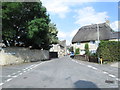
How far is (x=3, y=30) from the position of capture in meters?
20.2

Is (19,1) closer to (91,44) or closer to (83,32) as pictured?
(91,44)

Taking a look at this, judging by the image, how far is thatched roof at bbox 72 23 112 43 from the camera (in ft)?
160

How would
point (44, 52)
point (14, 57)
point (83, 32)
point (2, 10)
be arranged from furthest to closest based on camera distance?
point (83, 32)
point (44, 52)
point (14, 57)
point (2, 10)

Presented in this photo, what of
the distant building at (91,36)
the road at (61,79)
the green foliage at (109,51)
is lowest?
the road at (61,79)

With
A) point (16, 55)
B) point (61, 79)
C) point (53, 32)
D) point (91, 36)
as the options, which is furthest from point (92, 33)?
point (61, 79)

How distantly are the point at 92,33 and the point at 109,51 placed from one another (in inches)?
1096

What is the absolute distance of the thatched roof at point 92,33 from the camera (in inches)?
1920

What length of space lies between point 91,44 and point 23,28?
28732 millimetres

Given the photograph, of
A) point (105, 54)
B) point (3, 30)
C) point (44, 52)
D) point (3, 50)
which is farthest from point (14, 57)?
point (44, 52)

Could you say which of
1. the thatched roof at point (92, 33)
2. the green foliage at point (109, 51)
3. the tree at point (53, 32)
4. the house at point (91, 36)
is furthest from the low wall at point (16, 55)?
the thatched roof at point (92, 33)

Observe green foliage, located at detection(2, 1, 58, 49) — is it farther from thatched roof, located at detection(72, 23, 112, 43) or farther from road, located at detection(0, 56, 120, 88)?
thatched roof, located at detection(72, 23, 112, 43)

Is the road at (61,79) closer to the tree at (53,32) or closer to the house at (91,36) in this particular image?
the tree at (53,32)

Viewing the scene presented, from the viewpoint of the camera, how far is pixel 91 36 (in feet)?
166

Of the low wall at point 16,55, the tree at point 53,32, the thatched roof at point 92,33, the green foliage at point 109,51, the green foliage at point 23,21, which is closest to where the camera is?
the green foliage at point 23,21
